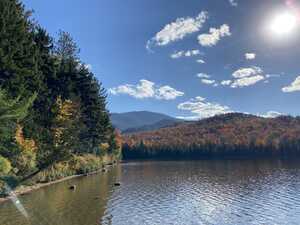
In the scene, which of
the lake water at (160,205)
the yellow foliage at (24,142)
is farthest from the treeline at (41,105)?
the lake water at (160,205)

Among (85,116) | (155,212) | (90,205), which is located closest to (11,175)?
(90,205)

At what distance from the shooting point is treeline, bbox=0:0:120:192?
44156 millimetres

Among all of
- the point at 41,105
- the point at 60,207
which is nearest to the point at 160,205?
the point at 60,207

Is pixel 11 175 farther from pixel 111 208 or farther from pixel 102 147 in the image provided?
pixel 102 147

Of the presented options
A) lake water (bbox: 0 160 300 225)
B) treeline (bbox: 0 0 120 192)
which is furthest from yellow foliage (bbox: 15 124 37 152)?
lake water (bbox: 0 160 300 225)

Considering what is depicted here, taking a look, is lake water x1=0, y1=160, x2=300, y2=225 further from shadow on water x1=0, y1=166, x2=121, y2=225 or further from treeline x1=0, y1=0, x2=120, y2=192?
treeline x1=0, y1=0, x2=120, y2=192

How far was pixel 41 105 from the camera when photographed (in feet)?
223

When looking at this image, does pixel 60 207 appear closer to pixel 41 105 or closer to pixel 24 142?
pixel 24 142

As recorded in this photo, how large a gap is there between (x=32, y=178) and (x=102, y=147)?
46070 mm

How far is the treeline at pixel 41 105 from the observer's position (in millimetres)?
44156

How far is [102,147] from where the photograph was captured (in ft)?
341

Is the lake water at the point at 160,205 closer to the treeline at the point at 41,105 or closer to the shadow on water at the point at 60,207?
the shadow on water at the point at 60,207

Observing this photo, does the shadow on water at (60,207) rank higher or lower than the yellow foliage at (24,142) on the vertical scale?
lower

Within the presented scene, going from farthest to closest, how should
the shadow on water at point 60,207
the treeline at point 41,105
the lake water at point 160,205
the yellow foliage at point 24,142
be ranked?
the yellow foliage at point 24,142 → the treeline at point 41,105 → the lake water at point 160,205 → the shadow on water at point 60,207
